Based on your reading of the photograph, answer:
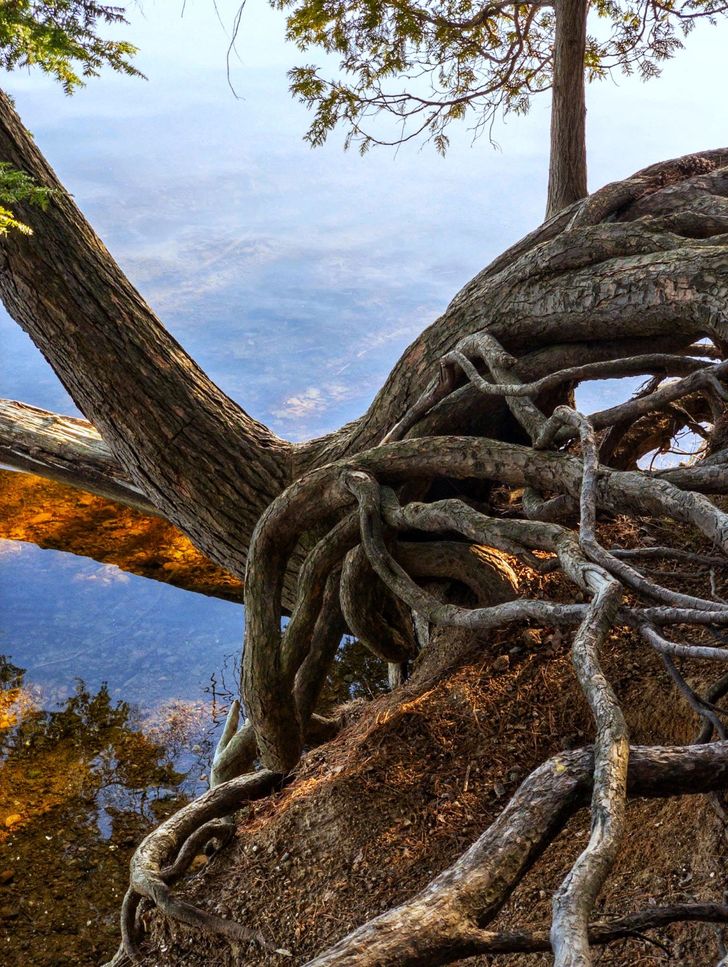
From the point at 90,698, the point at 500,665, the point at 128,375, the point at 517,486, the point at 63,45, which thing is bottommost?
the point at 500,665

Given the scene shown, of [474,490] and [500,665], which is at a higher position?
[474,490]

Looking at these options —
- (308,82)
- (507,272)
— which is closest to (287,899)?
(507,272)

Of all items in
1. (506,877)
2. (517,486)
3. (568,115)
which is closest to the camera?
(506,877)

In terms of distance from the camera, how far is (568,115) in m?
4.10

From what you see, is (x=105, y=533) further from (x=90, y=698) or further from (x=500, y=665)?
(x=500, y=665)

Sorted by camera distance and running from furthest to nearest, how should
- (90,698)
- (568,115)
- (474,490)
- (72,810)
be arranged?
(90,698), (72,810), (568,115), (474,490)

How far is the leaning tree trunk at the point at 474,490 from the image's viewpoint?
1.33 metres

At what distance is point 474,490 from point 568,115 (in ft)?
6.07

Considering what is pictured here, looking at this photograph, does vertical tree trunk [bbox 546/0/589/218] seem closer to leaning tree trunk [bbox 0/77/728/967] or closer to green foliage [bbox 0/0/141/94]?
leaning tree trunk [bbox 0/77/728/967]

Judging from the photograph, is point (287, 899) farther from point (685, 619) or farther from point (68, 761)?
point (68, 761)

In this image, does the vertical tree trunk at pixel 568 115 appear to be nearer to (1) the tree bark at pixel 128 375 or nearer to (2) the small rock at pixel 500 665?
(1) the tree bark at pixel 128 375

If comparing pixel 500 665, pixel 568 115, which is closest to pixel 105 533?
pixel 568 115

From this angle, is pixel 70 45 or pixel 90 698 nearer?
pixel 70 45

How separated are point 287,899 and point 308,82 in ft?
11.3
